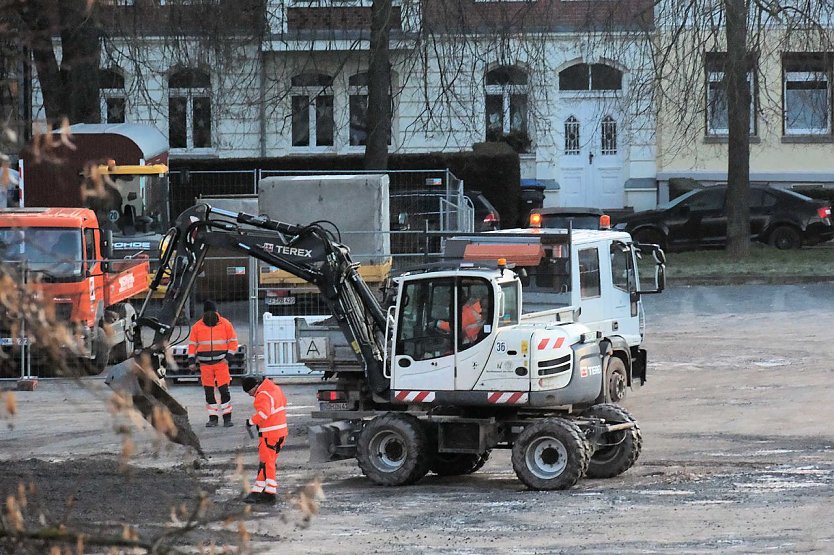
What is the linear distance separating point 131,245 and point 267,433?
13921mm

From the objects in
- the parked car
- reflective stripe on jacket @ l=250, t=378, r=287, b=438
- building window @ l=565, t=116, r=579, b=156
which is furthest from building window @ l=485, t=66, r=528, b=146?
reflective stripe on jacket @ l=250, t=378, r=287, b=438

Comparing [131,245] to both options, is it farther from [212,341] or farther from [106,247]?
[212,341]

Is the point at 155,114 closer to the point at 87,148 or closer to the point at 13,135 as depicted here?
the point at 87,148

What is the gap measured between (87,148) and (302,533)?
631 inches

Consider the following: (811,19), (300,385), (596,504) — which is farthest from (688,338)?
(596,504)

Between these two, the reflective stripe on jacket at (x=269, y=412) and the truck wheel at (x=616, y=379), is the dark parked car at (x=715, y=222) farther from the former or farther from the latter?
the reflective stripe on jacket at (x=269, y=412)

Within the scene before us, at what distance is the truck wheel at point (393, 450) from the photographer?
1335 cm

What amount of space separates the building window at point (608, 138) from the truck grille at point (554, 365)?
87.3 feet

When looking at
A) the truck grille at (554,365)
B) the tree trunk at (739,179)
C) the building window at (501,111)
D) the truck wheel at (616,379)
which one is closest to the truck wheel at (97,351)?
the truck wheel at (616,379)

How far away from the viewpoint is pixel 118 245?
84.0 ft

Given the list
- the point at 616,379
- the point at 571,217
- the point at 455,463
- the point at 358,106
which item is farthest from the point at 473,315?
the point at 358,106

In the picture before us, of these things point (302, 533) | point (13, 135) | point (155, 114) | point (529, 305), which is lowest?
point (302, 533)

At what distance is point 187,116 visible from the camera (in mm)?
38250

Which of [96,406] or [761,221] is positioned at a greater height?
[761,221]
